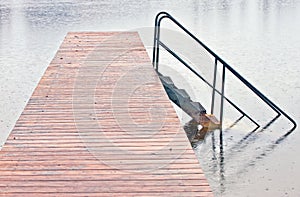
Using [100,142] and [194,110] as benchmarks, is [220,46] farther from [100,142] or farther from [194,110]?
[100,142]

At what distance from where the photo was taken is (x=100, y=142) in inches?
161

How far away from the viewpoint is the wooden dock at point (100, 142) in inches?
129

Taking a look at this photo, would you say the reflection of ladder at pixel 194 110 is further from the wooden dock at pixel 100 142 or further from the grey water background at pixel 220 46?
the wooden dock at pixel 100 142

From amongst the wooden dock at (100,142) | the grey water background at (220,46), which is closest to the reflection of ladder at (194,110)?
the grey water background at (220,46)

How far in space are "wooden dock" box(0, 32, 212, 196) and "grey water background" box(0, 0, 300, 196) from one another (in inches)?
36.2

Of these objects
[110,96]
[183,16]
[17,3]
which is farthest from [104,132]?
[17,3]

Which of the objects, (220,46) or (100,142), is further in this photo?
(220,46)

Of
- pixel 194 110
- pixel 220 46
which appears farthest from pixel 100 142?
pixel 220 46

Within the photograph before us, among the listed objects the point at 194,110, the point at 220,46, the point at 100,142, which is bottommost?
the point at 220,46

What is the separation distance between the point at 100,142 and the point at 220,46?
8550mm

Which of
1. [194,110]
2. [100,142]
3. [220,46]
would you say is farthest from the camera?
[220,46]

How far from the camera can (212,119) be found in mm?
6914

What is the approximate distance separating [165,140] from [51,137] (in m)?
0.86

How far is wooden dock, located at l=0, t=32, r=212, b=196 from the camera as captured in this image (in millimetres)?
3271
